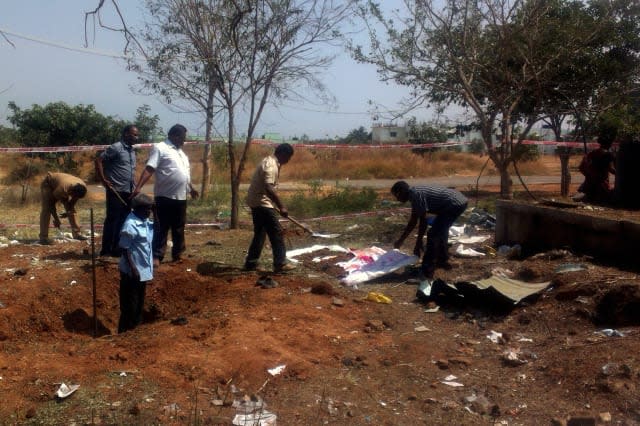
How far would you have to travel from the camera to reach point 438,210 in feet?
24.1

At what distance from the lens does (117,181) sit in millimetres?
7801

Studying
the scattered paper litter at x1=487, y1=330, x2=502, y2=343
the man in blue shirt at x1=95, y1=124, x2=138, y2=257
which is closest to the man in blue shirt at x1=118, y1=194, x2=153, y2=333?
the man in blue shirt at x1=95, y1=124, x2=138, y2=257

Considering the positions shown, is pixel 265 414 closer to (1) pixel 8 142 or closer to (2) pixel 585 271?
(2) pixel 585 271

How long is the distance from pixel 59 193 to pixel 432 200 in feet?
16.4

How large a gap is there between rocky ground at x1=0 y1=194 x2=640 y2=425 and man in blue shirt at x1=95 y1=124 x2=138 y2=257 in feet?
1.23

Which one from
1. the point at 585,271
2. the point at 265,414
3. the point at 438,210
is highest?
the point at 438,210

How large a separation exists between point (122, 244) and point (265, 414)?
234 cm

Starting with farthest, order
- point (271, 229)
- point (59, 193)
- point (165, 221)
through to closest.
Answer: point (59, 193)
point (165, 221)
point (271, 229)

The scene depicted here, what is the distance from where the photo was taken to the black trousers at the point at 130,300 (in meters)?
5.93

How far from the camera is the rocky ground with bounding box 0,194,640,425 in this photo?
404cm

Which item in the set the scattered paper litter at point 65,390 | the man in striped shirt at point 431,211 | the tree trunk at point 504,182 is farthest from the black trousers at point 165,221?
the tree trunk at point 504,182

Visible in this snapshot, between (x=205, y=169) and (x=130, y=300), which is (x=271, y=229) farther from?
(x=205, y=169)

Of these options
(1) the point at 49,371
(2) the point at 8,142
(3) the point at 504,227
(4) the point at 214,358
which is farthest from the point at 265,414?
(2) the point at 8,142

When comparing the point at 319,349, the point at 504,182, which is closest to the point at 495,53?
the point at 504,182
